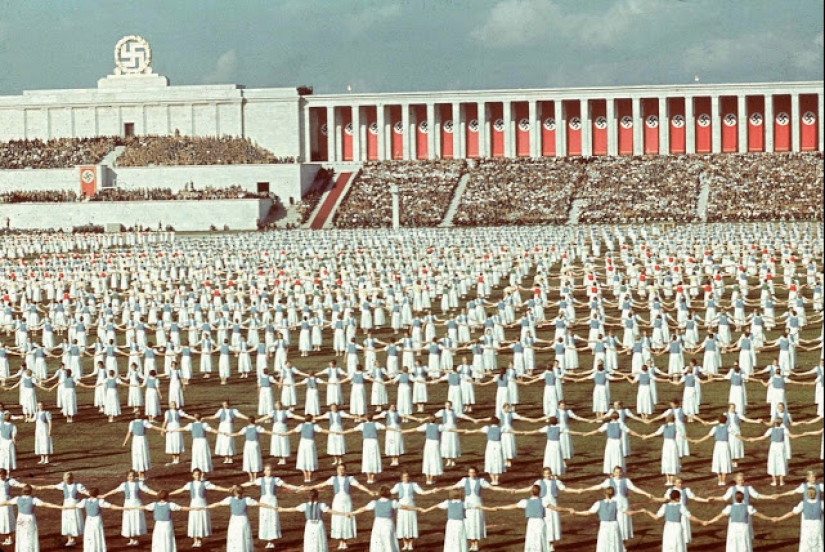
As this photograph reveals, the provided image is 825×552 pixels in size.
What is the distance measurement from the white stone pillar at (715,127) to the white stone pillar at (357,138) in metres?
23.7

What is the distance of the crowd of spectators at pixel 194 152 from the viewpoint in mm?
97125

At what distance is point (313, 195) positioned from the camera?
313ft

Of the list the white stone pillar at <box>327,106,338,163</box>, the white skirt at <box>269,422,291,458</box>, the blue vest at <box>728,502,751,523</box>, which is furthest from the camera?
the white stone pillar at <box>327,106,338,163</box>

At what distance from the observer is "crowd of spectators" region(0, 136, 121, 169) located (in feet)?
325

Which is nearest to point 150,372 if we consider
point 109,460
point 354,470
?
point 109,460

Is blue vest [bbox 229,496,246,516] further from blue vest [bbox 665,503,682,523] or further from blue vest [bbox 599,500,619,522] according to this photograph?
blue vest [bbox 665,503,682,523]

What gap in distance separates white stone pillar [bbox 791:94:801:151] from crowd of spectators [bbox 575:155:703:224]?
7642 mm

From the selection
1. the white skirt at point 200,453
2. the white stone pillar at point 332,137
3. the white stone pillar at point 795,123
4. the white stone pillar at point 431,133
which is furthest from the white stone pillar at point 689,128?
the white skirt at point 200,453

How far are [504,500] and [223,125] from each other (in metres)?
83.8

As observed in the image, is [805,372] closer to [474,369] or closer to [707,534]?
[474,369]

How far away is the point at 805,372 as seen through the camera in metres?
32.8

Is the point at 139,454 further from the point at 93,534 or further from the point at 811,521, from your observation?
the point at 811,521

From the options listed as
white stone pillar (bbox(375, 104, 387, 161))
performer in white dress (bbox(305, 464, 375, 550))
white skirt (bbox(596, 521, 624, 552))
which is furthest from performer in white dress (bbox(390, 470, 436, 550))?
white stone pillar (bbox(375, 104, 387, 161))

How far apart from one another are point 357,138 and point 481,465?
80.3 m
